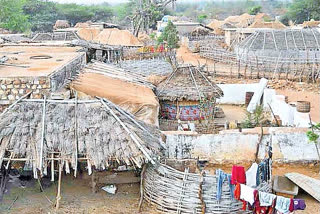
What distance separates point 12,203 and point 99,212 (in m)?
1.85

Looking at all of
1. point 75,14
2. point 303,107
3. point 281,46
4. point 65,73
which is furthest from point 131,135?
point 75,14

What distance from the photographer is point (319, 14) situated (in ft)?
171

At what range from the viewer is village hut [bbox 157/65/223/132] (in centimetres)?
1491

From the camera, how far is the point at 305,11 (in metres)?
54.6

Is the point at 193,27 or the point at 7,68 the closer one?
the point at 7,68

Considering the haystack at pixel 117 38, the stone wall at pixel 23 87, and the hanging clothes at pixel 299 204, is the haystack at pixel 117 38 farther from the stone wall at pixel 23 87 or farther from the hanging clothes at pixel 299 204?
the hanging clothes at pixel 299 204

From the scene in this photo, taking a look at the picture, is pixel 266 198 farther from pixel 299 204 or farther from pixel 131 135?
pixel 131 135

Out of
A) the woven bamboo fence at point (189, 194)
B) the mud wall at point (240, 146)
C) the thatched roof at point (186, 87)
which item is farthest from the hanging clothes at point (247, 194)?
the thatched roof at point (186, 87)

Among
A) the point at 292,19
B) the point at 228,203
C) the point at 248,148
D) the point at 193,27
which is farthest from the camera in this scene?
the point at 292,19

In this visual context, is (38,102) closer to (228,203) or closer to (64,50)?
(228,203)

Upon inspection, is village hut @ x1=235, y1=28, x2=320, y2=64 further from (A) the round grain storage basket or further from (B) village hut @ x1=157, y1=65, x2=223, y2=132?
(A) the round grain storage basket

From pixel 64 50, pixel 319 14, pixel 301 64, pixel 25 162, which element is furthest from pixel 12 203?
pixel 319 14

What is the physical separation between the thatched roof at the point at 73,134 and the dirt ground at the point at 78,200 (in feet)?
2.85

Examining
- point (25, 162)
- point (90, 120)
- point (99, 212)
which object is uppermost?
point (90, 120)
